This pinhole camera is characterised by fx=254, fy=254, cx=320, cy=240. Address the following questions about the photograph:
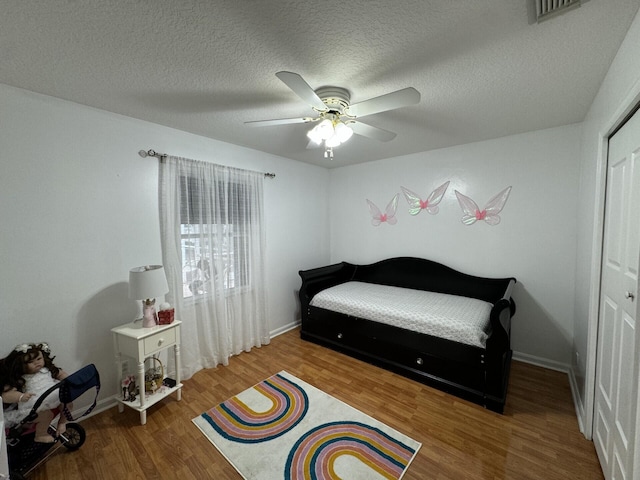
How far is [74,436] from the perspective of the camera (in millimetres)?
1642

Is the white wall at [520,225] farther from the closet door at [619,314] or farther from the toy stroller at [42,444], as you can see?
the toy stroller at [42,444]

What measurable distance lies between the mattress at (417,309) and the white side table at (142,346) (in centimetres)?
155

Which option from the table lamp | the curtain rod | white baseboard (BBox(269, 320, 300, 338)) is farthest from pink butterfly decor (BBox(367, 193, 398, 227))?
the table lamp

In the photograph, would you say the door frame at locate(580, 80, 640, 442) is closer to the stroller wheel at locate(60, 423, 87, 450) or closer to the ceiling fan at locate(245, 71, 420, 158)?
the ceiling fan at locate(245, 71, 420, 158)

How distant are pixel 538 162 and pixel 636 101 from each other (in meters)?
1.58

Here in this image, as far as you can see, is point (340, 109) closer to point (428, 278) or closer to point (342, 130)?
point (342, 130)

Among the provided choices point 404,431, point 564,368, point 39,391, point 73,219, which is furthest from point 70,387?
point 564,368

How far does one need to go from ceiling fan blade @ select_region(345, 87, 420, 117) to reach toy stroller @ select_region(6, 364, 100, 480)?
7.68 ft

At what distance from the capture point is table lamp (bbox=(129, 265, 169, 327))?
1.88m

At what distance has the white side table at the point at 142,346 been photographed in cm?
186

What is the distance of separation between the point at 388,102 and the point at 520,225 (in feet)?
7.17

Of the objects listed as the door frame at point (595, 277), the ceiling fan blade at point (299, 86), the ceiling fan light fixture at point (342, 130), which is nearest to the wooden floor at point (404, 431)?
the door frame at point (595, 277)

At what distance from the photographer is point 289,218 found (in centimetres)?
349

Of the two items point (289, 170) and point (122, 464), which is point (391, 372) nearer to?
point (122, 464)
